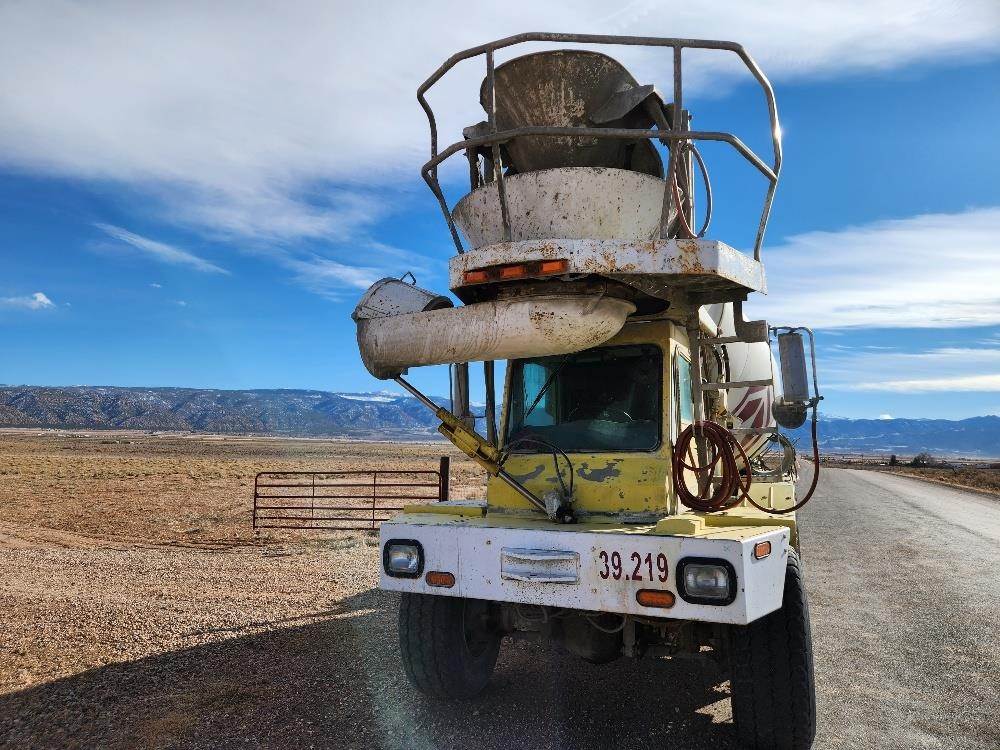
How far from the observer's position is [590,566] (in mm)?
3525

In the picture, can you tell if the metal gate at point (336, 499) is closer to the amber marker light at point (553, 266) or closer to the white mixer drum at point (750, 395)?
the white mixer drum at point (750, 395)

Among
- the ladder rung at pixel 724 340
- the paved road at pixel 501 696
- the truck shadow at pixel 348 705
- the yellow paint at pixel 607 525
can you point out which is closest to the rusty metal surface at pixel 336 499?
the paved road at pixel 501 696

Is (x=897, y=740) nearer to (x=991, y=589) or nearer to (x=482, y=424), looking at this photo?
(x=482, y=424)

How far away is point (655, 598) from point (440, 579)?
1.21 meters

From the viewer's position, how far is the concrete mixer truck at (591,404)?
3617 mm

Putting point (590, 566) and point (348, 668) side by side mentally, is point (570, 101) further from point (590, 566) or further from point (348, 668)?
point (348, 668)

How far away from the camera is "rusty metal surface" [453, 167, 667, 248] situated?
4.06 m

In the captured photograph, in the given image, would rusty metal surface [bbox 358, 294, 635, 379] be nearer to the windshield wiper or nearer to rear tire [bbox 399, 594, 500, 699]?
the windshield wiper

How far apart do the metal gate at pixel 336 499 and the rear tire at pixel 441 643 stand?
15.6ft

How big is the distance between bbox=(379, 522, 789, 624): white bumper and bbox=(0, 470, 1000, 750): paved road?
0.99 meters

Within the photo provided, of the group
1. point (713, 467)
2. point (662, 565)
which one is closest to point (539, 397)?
point (713, 467)

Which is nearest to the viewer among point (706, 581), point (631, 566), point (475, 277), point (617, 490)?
point (706, 581)

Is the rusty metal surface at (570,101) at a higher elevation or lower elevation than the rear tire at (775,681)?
higher

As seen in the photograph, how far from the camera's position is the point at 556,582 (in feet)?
11.7
